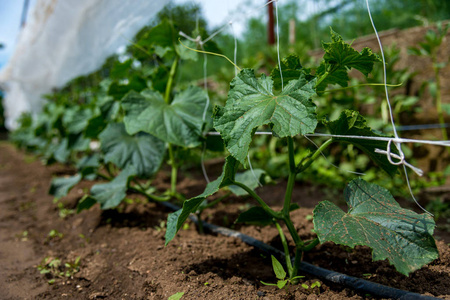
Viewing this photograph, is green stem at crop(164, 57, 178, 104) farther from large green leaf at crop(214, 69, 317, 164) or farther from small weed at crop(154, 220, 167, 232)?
large green leaf at crop(214, 69, 317, 164)

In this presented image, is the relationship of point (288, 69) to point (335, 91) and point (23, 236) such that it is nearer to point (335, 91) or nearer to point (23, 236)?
point (335, 91)

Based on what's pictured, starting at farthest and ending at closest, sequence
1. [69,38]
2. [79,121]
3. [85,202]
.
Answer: [69,38] < [79,121] < [85,202]

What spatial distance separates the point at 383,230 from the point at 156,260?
98 cm

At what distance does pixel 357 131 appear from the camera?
1.14m

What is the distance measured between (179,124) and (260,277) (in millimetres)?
879

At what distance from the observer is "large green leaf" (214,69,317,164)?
101 centimetres

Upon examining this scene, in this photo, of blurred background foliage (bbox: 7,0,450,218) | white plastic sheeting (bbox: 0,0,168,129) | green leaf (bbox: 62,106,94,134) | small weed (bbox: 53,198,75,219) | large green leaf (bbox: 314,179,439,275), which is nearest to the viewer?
large green leaf (bbox: 314,179,439,275)

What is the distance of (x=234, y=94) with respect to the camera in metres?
Result: 1.13

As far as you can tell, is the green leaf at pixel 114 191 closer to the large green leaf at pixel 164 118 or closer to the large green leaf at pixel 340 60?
the large green leaf at pixel 164 118

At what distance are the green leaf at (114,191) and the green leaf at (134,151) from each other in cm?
5

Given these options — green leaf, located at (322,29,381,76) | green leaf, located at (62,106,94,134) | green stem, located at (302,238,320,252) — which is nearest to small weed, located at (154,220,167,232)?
green stem, located at (302,238,320,252)

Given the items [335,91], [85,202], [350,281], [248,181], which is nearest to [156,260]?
[248,181]

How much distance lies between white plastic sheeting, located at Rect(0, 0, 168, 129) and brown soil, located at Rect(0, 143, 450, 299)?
4.70ft

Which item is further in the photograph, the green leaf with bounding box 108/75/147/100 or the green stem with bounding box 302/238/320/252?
the green leaf with bounding box 108/75/147/100
